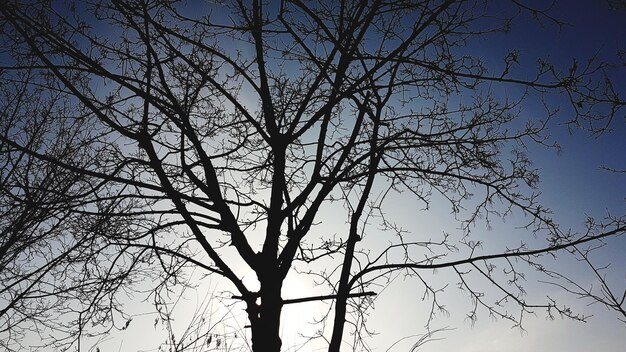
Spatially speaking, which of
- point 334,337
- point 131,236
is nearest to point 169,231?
point 131,236

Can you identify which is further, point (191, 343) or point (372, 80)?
point (372, 80)

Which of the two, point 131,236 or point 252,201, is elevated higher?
point 252,201

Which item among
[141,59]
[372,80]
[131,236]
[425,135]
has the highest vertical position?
[141,59]

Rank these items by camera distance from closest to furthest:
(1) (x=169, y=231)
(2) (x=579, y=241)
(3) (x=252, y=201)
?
1. (2) (x=579, y=241)
2. (3) (x=252, y=201)
3. (1) (x=169, y=231)

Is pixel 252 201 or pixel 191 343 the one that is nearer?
pixel 191 343

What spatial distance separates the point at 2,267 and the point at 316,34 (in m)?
5.92

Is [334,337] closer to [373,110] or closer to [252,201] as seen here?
[252,201]

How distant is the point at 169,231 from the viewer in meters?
4.09

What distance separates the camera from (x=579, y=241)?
2.98m

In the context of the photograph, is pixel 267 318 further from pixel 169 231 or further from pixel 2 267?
pixel 2 267

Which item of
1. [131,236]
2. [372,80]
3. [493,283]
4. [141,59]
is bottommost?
[493,283]

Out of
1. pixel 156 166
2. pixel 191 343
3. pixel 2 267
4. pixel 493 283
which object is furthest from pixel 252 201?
pixel 2 267

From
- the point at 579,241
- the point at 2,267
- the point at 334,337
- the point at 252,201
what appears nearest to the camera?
the point at 579,241

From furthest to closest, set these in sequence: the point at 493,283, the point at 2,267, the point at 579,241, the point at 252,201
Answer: the point at 2,267, the point at 252,201, the point at 493,283, the point at 579,241
